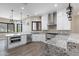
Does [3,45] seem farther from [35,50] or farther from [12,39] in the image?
[35,50]

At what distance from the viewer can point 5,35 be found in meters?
2.31

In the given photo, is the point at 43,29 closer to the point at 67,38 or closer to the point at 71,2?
the point at 67,38

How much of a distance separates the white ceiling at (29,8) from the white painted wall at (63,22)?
127 millimetres

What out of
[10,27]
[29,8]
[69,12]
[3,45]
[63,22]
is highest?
[29,8]

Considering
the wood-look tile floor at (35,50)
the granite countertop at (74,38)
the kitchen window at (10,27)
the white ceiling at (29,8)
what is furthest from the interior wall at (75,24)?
the kitchen window at (10,27)

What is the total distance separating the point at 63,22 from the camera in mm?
2334

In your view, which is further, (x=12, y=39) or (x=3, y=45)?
(x=12, y=39)

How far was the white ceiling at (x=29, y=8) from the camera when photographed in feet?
7.36

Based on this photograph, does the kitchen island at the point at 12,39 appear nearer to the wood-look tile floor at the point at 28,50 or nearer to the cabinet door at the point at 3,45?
the cabinet door at the point at 3,45

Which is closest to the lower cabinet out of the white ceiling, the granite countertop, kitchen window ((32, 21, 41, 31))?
kitchen window ((32, 21, 41, 31))

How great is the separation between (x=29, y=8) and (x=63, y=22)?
2.65 feet

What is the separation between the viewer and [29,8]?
2336mm

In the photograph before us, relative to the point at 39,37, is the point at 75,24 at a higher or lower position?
higher

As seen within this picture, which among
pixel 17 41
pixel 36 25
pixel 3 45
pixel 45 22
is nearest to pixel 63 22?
pixel 45 22
